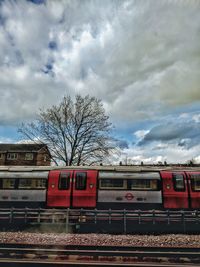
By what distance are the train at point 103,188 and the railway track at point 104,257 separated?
7.98m

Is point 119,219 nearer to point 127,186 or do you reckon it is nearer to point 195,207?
point 127,186

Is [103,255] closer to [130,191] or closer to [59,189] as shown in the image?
[130,191]

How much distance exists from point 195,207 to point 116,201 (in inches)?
207

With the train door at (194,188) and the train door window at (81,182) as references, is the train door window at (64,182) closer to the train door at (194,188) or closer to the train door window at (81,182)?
the train door window at (81,182)

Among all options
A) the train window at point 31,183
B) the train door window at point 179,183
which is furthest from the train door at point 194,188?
the train window at point 31,183

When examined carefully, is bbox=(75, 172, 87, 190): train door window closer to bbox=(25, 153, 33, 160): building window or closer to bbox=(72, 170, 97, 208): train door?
bbox=(72, 170, 97, 208): train door

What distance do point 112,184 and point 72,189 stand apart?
9.10 feet

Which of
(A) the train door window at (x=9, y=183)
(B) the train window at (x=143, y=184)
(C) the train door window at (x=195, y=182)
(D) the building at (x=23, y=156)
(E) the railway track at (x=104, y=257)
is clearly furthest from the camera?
(D) the building at (x=23, y=156)

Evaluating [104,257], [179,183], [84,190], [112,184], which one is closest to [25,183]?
[84,190]

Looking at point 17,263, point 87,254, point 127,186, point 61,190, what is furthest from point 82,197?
point 17,263

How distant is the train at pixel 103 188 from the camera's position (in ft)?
61.7

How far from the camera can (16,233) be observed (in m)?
15.8

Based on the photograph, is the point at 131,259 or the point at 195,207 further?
the point at 195,207

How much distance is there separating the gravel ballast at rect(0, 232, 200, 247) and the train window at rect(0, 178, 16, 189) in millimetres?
4815
